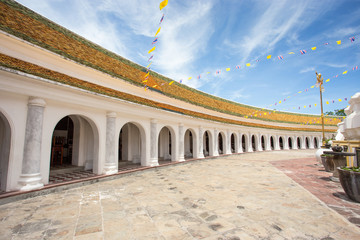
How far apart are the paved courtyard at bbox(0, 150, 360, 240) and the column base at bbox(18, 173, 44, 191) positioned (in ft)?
1.45

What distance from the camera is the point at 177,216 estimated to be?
11.7ft

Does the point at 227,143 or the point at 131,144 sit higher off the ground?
the point at 131,144

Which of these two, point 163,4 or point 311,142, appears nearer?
point 163,4

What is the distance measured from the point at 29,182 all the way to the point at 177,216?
472 cm

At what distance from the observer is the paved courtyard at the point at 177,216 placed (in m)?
2.88

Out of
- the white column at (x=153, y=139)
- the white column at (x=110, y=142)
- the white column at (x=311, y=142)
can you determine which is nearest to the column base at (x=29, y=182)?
the white column at (x=110, y=142)

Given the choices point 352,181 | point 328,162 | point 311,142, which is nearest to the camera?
point 352,181

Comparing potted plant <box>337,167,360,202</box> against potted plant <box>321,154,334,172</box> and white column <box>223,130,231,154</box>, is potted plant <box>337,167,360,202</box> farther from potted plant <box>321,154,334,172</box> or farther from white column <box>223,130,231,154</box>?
white column <box>223,130,231,154</box>

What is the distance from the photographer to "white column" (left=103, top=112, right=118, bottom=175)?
775cm

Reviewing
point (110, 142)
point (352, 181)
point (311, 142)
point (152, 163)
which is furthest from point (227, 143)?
point (311, 142)

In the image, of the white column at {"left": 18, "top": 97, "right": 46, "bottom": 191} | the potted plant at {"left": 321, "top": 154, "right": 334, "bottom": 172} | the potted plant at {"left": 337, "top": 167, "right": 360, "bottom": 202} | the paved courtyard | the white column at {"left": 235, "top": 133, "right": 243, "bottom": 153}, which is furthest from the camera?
the white column at {"left": 235, "top": 133, "right": 243, "bottom": 153}

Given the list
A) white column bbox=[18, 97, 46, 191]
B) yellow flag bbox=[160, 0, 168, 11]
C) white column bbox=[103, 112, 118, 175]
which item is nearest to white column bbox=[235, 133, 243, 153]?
white column bbox=[103, 112, 118, 175]

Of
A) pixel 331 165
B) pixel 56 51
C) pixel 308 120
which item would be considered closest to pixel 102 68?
pixel 56 51

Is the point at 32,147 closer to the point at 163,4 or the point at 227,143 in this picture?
the point at 163,4
